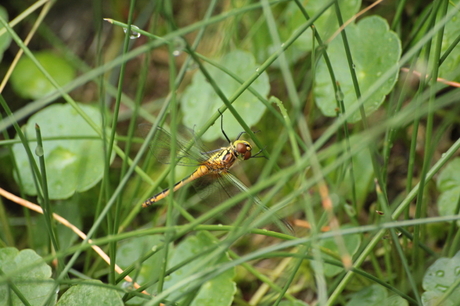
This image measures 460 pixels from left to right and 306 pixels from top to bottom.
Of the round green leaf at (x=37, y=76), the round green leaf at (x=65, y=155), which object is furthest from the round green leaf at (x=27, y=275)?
the round green leaf at (x=37, y=76)

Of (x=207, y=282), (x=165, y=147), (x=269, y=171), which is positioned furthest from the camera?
(x=165, y=147)

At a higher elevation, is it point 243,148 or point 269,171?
point 243,148

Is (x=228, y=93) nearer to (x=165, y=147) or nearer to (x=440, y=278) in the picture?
(x=165, y=147)

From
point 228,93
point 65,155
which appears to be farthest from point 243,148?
point 65,155

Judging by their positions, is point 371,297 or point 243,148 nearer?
point 371,297

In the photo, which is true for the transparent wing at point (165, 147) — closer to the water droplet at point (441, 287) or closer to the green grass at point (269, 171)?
the green grass at point (269, 171)

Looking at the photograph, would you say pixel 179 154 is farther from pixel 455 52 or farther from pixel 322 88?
pixel 455 52
